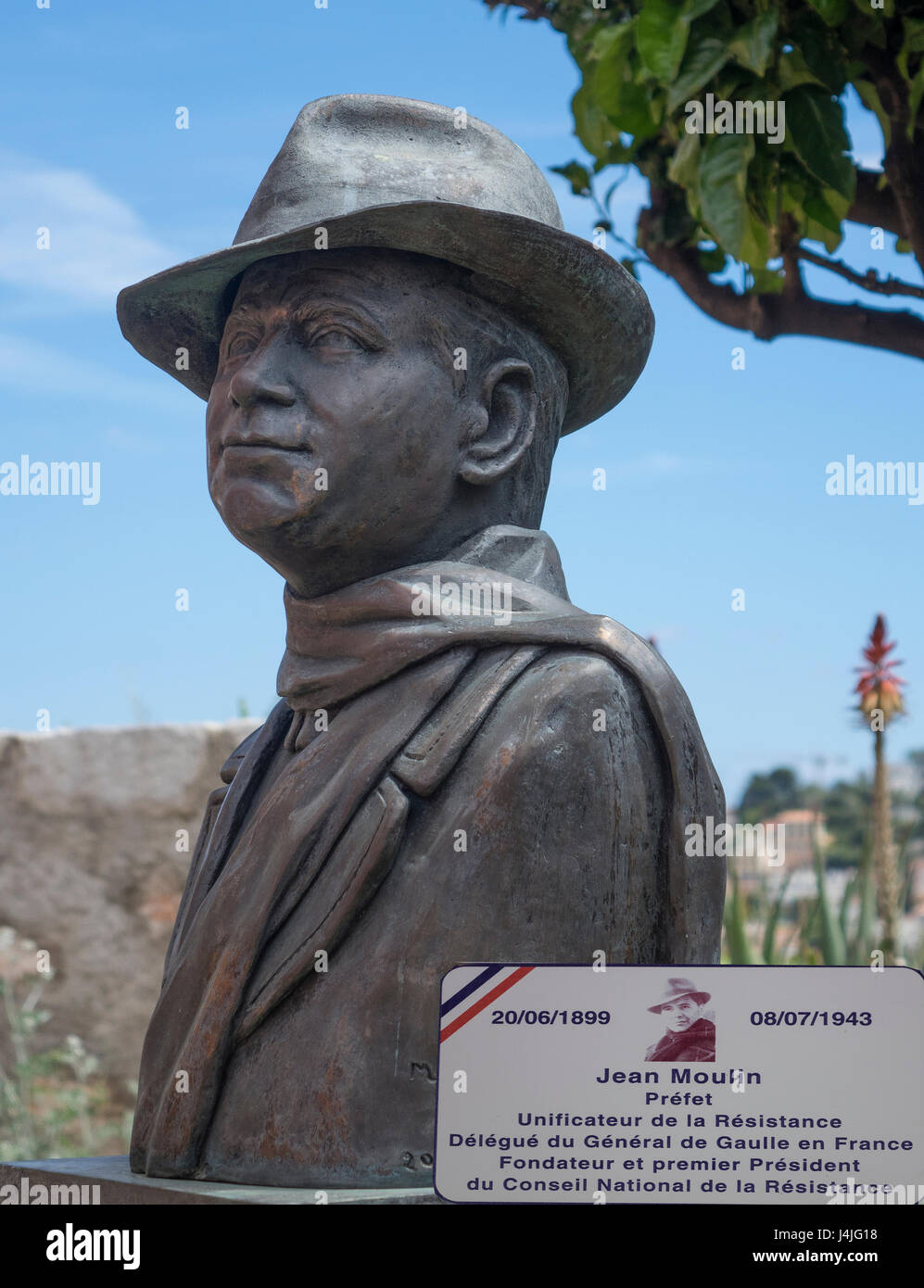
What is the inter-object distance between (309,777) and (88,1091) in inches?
178

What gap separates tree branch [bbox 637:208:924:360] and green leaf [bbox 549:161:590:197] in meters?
0.21

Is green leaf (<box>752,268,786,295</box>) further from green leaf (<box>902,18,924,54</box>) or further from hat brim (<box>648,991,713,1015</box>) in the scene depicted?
hat brim (<box>648,991,713,1015</box>)

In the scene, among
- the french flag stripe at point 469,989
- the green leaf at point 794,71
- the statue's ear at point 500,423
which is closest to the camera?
the french flag stripe at point 469,989

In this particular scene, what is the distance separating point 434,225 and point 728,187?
0.94 meters

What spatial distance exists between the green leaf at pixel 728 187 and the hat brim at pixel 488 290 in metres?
0.34

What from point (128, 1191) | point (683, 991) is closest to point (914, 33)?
point (683, 991)

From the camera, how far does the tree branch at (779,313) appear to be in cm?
466

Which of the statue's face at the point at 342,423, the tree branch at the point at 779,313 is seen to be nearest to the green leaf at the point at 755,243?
the tree branch at the point at 779,313

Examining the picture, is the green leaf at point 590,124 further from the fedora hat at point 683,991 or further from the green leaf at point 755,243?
the fedora hat at point 683,991

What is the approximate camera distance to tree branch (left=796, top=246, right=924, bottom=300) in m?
4.55
